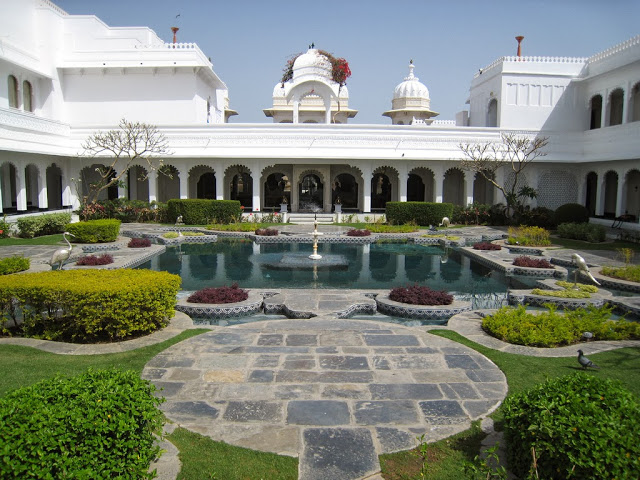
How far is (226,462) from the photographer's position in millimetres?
4102

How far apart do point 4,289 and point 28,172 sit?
71.8 ft

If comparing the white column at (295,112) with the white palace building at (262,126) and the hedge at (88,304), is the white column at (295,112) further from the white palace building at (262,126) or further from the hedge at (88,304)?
the hedge at (88,304)

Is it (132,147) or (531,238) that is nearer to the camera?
(531,238)

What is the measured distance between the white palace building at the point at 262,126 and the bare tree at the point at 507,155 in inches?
19.1

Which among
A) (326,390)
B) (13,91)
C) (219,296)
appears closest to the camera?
(326,390)

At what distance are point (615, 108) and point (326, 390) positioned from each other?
27589mm

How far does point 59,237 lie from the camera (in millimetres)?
18562

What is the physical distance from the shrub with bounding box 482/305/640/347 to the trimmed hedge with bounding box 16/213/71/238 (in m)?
15.8

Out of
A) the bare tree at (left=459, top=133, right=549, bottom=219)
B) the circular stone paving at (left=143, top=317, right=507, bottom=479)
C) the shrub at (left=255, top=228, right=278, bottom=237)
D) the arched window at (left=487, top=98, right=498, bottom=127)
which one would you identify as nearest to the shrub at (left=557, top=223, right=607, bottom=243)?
the bare tree at (left=459, top=133, right=549, bottom=219)

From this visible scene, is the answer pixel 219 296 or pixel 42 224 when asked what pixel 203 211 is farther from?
pixel 219 296

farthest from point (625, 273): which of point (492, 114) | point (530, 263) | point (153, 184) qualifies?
point (153, 184)

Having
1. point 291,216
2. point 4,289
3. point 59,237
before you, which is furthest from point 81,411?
point 291,216

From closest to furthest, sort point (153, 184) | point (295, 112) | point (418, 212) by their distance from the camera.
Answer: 1. point (418, 212)
2. point (153, 184)
3. point (295, 112)

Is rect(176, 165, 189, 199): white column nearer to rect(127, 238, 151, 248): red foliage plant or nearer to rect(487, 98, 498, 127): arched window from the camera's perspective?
rect(127, 238, 151, 248): red foliage plant
